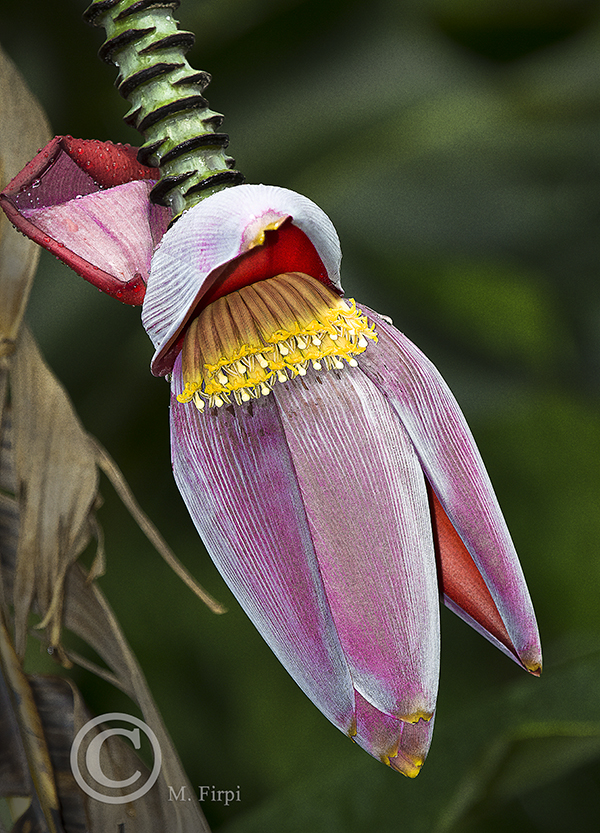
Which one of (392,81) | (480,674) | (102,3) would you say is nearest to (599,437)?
(480,674)

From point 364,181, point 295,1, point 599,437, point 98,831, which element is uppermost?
point 295,1

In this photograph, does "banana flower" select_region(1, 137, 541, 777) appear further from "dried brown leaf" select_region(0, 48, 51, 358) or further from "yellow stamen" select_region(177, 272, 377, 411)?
"dried brown leaf" select_region(0, 48, 51, 358)

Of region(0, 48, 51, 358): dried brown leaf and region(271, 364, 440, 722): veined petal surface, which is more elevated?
region(0, 48, 51, 358): dried brown leaf

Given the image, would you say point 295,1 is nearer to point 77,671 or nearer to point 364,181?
point 364,181

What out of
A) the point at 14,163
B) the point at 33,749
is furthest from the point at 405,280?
the point at 33,749

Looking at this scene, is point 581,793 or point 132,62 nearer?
point 132,62

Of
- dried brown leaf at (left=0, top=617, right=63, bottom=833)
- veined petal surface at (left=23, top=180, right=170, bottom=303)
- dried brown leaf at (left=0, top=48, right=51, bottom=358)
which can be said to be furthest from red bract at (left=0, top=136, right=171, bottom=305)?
dried brown leaf at (left=0, top=617, right=63, bottom=833)
